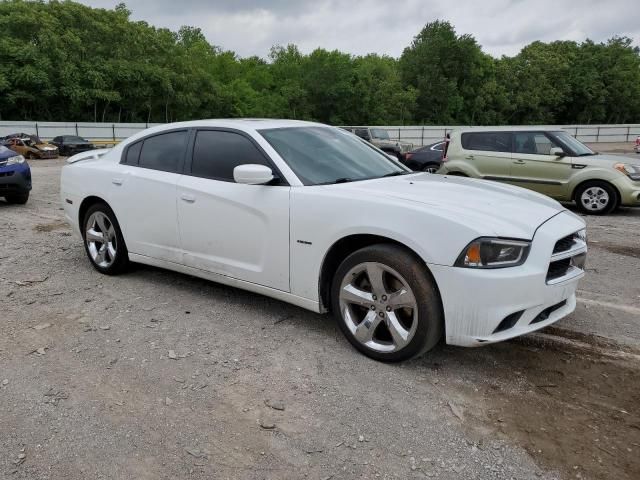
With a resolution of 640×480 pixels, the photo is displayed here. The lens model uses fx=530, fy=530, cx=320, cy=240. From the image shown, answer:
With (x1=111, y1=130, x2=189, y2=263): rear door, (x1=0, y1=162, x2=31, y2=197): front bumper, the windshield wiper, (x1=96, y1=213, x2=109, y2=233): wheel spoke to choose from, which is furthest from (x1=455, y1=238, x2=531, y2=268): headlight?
(x1=0, y1=162, x2=31, y2=197): front bumper

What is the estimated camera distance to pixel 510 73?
80875mm

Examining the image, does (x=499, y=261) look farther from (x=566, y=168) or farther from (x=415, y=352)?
(x=566, y=168)

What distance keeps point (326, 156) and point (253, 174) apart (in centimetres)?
75

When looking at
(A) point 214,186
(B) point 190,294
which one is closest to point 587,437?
(A) point 214,186

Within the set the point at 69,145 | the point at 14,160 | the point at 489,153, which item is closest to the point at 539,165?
the point at 489,153

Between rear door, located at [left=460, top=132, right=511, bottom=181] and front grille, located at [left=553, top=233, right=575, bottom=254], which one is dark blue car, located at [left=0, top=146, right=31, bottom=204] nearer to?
rear door, located at [left=460, top=132, right=511, bottom=181]

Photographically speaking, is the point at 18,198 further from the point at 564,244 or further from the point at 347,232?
the point at 564,244

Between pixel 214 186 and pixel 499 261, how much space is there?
2.25 meters

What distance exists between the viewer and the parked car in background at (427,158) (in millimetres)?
13367

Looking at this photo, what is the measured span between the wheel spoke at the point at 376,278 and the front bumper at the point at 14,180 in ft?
29.3

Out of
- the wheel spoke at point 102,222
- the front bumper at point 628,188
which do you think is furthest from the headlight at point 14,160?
the front bumper at point 628,188

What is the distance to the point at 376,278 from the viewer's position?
329cm

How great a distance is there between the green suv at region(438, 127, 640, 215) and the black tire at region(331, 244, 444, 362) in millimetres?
7389

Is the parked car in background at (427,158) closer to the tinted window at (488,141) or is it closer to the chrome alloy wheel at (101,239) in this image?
the tinted window at (488,141)
